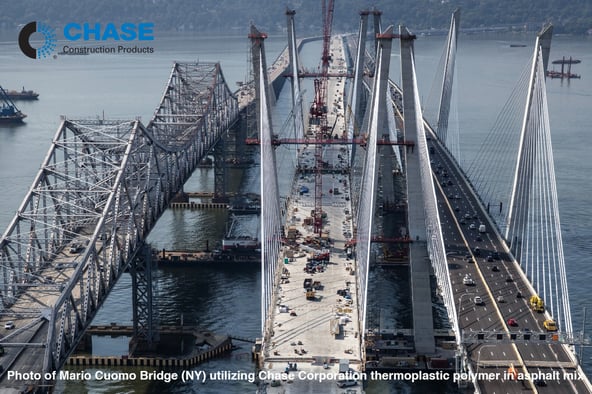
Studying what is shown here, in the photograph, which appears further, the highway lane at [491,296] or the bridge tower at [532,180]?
the bridge tower at [532,180]

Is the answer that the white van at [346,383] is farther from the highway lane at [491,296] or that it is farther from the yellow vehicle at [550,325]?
the yellow vehicle at [550,325]

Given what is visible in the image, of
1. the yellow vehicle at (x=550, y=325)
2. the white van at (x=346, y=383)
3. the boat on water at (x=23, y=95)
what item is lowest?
the white van at (x=346, y=383)

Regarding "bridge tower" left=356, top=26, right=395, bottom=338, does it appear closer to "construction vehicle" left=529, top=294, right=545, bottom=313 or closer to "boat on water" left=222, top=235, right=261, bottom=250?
"construction vehicle" left=529, top=294, right=545, bottom=313

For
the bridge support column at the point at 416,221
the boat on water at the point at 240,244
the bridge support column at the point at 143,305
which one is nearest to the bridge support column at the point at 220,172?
the boat on water at the point at 240,244

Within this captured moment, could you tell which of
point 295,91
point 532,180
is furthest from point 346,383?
point 295,91

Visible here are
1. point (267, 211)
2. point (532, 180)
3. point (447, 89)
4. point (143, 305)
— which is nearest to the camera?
point (267, 211)

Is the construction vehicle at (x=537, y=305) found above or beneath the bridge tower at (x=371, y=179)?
beneath

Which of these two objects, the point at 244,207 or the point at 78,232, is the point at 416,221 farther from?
the point at 244,207

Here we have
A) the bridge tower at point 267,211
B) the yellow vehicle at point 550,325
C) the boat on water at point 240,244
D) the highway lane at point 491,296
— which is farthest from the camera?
the boat on water at point 240,244
